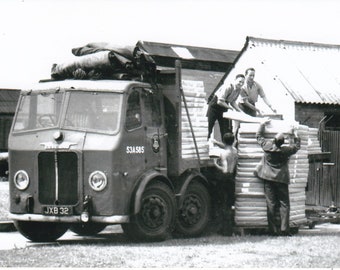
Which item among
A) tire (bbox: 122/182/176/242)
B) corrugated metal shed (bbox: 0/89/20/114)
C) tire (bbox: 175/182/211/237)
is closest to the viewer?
tire (bbox: 122/182/176/242)

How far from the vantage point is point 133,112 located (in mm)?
12562

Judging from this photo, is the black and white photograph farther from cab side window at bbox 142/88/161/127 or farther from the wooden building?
the wooden building

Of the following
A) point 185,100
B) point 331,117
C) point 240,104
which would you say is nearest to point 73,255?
point 185,100

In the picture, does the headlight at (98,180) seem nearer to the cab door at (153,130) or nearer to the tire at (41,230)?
the cab door at (153,130)

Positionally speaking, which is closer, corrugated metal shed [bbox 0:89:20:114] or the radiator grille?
the radiator grille

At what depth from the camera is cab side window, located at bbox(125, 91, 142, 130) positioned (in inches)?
489

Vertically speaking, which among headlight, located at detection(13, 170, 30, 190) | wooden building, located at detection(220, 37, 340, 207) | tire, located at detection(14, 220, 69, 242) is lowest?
tire, located at detection(14, 220, 69, 242)

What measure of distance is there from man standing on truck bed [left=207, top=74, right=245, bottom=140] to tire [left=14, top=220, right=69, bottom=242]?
3.48 meters

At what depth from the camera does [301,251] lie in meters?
11.1

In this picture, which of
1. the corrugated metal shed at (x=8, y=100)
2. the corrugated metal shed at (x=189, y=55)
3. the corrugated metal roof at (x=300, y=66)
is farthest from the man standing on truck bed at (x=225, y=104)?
the corrugated metal shed at (x=8, y=100)

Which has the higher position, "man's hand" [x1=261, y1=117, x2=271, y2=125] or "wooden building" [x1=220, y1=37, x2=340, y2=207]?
"wooden building" [x1=220, y1=37, x2=340, y2=207]

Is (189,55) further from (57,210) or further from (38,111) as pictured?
(57,210)

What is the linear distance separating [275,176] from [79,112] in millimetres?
3574

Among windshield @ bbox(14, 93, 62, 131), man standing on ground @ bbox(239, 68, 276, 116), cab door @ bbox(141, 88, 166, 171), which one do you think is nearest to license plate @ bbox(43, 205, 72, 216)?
windshield @ bbox(14, 93, 62, 131)
